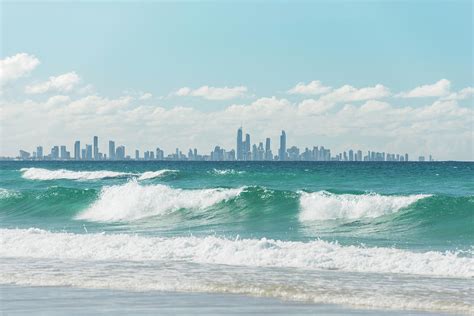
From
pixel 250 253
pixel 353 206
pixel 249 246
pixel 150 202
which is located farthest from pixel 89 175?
pixel 250 253

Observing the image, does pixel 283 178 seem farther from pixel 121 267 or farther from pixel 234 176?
pixel 121 267

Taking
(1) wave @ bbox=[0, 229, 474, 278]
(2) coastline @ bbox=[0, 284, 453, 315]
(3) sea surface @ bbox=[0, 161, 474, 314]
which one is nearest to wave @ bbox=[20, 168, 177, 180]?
(3) sea surface @ bbox=[0, 161, 474, 314]

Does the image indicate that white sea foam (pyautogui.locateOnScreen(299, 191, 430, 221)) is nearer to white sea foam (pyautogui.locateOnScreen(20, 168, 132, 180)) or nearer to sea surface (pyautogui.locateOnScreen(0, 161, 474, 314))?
sea surface (pyautogui.locateOnScreen(0, 161, 474, 314))

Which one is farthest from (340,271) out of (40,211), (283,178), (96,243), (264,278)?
(283,178)

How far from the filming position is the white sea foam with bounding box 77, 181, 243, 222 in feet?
102

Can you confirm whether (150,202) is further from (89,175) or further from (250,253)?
(89,175)

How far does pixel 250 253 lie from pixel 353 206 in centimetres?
1135

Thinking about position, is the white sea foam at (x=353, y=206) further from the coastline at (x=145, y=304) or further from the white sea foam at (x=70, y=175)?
the white sea foam at (x=70, y=175)

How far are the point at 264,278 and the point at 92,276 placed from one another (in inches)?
132

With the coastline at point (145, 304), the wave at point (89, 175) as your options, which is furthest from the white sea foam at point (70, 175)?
the coastline at point (145, 304)

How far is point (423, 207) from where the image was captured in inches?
1056

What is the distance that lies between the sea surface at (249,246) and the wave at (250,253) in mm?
30

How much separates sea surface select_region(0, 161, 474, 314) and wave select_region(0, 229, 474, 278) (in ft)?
0.10

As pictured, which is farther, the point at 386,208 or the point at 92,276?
the point at 386,208
